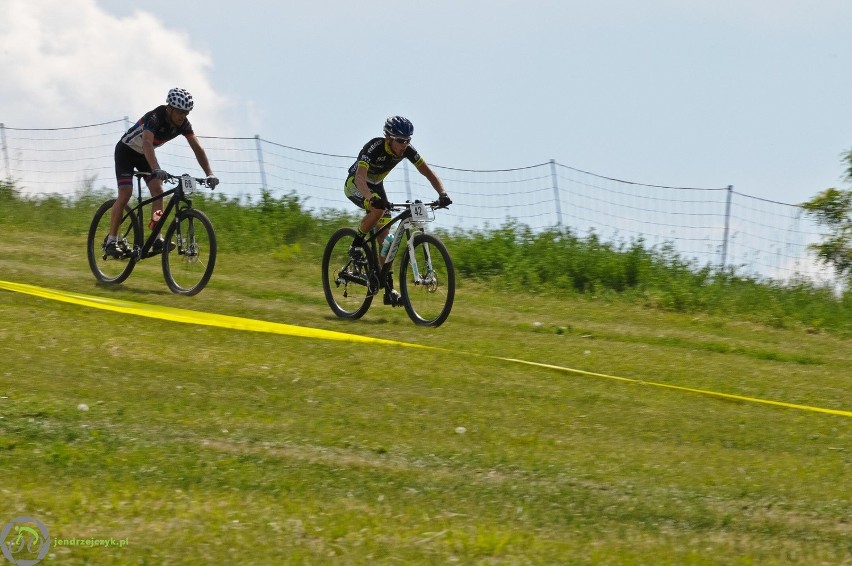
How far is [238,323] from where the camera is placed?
11.3 meters

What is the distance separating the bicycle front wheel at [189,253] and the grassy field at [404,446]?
462 mm

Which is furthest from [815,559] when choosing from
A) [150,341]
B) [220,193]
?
[220,193]

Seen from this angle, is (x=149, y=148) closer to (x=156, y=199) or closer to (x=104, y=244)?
(x=156, y=199)

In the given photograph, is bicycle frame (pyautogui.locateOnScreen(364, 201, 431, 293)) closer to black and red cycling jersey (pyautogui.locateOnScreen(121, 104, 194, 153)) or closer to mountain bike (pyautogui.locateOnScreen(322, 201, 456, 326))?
mountain bike (pyautogui.locateOnScreen(322, 201, 456, 326))

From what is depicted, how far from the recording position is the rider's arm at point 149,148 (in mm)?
12250

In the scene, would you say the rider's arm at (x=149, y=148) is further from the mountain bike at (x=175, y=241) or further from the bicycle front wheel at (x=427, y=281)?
the bicycle front wheel at (x=427, y=281)

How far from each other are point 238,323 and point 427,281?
1.92m

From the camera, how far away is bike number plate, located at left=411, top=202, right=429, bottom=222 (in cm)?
1141

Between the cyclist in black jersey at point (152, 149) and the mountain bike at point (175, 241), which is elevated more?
the cyclist in black jersey at point (152, 149)

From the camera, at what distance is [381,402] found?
27.4ft

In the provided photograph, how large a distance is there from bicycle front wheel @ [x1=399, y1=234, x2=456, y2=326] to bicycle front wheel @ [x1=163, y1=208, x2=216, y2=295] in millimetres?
2174

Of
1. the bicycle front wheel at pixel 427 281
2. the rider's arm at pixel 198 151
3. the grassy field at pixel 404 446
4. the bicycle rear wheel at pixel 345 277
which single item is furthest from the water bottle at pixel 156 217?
the bicycle front wheel at pixel 427 281

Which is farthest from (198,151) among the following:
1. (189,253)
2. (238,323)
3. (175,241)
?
(238,323)

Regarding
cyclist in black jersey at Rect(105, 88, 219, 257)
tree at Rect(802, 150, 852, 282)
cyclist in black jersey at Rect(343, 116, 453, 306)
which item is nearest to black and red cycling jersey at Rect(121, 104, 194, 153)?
cyclist in black jersey at Rect(105, 88, 219, 257)
